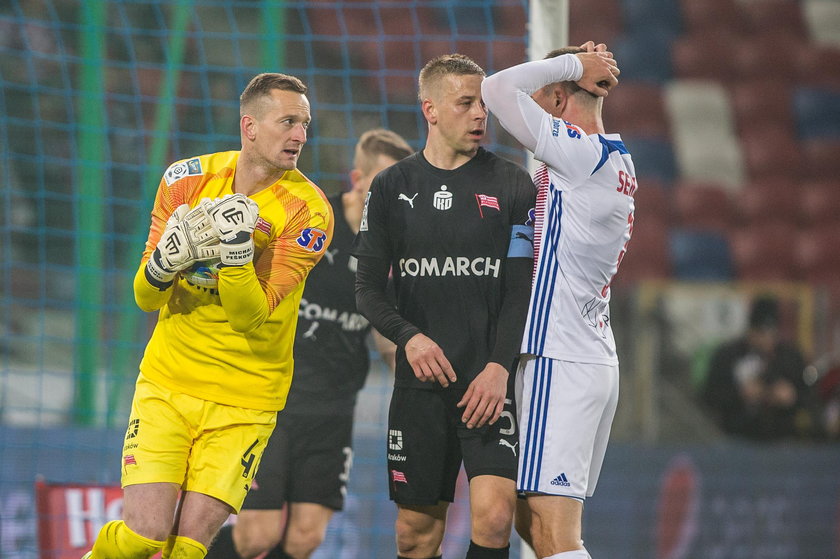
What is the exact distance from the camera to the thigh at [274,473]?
5027 millimetres

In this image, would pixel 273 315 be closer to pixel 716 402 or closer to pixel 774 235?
pixel 716 402

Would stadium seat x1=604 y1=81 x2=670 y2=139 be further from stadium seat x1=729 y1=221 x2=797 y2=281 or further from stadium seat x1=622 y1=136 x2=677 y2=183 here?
stadium seat x1=729 y1=221 x2=797 y2=281

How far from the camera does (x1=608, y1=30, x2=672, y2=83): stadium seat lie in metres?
14.0

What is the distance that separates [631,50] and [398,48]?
3523 mm

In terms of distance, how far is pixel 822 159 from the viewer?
43.5 feet

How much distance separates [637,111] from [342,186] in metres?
5.77

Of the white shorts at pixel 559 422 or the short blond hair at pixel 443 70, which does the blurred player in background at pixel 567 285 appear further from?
the short blond hair at pixel 443 70

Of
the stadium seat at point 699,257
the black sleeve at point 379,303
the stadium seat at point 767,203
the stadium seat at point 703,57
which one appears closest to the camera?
the black sleeve at point 379,303

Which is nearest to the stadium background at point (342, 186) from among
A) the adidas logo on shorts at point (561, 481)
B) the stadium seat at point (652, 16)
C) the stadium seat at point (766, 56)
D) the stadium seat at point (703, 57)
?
the stadium seat at point (766, 56)

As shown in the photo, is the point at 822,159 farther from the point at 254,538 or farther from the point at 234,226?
the point at 234,226

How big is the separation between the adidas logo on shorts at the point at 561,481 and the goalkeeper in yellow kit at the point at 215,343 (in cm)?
108

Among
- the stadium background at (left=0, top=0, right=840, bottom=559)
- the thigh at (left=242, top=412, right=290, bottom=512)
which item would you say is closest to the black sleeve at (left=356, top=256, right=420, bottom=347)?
the thigh at (left=242, top=412, right=290, bottom=512)

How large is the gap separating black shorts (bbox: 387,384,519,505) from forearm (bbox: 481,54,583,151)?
0.93 m

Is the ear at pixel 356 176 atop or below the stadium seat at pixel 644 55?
below
